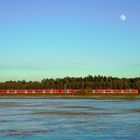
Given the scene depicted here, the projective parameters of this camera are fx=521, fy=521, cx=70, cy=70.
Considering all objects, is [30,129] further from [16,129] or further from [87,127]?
[87,127]

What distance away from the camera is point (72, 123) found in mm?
33188

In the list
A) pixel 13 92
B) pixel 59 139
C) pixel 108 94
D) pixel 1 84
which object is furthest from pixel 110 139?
pixel 1 84

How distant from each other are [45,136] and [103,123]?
7.65 meters

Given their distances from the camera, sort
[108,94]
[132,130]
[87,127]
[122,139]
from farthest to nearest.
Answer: [108,94], [87,127], [132,130], [122,139]

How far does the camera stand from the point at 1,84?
6850 inches

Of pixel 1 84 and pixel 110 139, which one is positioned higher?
pixel 1 84

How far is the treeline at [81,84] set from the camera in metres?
156

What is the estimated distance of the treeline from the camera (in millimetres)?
156500

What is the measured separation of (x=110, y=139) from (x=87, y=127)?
5.55 m

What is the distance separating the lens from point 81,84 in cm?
16400

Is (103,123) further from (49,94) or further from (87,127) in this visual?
(49,94)

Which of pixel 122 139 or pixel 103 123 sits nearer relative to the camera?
pixel 122 139

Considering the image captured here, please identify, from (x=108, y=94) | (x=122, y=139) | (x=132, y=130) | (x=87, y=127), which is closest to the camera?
(x=122, y=139)

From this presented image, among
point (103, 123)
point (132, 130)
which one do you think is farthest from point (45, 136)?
point (103, 123)
